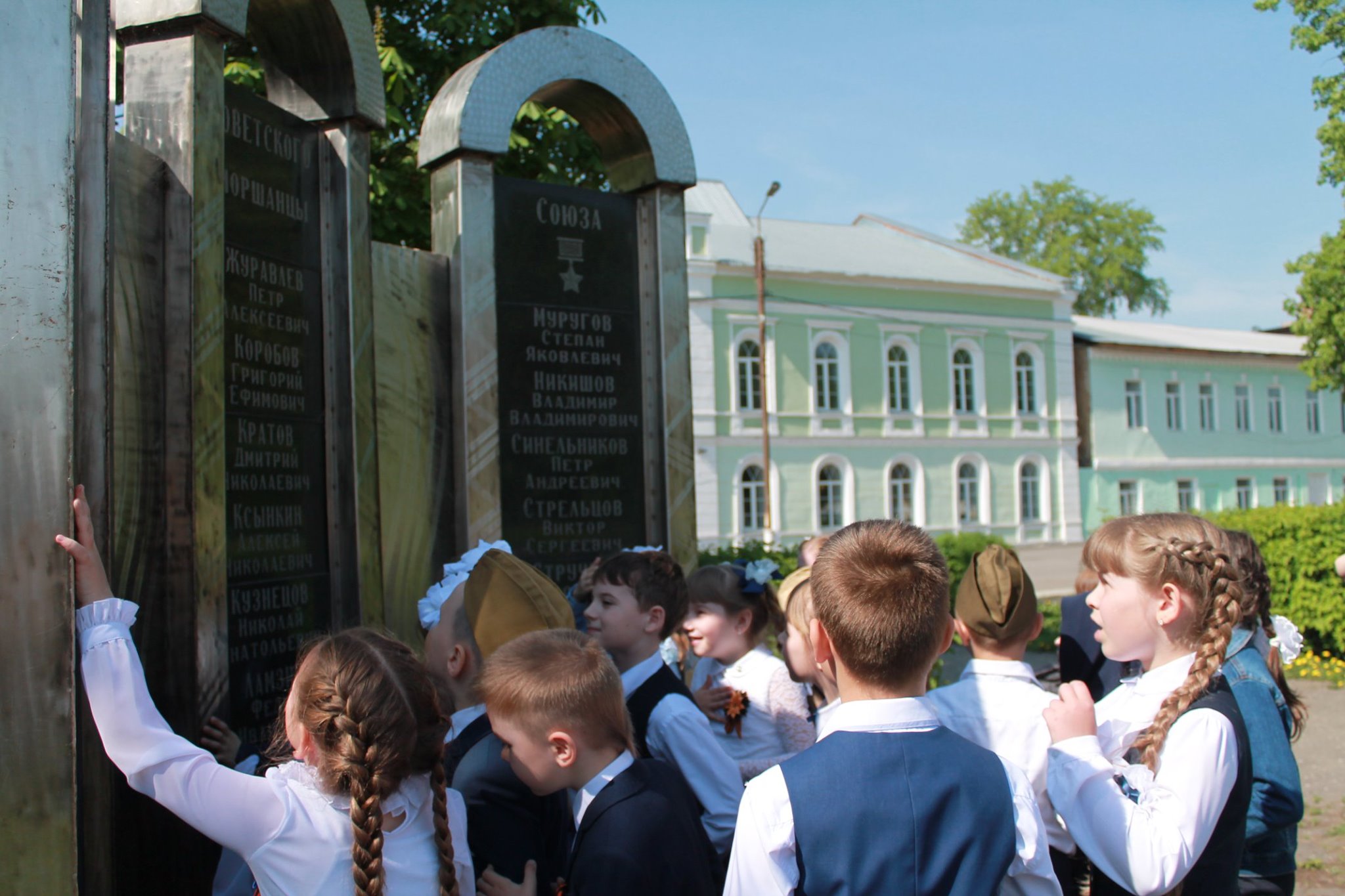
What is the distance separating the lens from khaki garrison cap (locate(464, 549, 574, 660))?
2.67m

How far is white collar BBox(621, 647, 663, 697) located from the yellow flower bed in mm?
9839

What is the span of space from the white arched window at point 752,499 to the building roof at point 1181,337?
12455mm

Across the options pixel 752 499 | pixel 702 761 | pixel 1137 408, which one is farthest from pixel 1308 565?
pixel 1137 408

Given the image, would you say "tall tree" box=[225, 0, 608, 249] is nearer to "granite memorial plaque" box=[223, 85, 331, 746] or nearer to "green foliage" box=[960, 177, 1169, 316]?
"granite memorial plaque" box=[223, 85, 331, 746]

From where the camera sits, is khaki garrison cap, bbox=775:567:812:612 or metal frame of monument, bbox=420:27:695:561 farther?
metal frame of monument, bbox=420:27:695:561

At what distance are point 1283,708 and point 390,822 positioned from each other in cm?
216

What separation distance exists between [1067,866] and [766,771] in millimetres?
1231

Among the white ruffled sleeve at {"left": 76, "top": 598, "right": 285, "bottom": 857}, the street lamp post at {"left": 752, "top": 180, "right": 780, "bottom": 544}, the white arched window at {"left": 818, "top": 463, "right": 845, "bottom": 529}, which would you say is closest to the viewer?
the white ruffled sleeve at {"left": 76, "top": 598, "right": 285, "bottom": 857}

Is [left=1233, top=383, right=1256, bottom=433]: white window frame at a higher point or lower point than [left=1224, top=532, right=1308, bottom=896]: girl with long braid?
higher

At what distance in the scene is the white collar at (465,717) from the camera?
2.68 m

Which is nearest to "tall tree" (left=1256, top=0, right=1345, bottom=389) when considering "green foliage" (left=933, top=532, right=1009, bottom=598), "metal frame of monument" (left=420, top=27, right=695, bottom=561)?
"green foliage" (left=933, top=532, right=1009, bottom=598)

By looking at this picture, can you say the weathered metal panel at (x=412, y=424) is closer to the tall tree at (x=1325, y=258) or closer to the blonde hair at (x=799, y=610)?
the blonde hair at (x=799, y=610)

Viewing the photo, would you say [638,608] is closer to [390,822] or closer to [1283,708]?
[390,822]

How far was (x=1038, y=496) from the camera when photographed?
32688 mm
